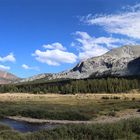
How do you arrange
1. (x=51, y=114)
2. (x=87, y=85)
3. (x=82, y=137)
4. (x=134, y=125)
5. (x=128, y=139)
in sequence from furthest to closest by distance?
(x=87, y=85) → (x=51, y=114) → (x=134, y=125) → (x=82, y=137) → (x=128, y=139)

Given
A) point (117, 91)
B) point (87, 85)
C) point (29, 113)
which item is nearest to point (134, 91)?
point (117, 91)

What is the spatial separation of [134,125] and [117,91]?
158659mm

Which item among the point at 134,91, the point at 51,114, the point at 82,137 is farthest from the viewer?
the point at 134,91

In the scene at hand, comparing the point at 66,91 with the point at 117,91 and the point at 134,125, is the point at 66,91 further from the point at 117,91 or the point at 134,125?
the point at 134,125

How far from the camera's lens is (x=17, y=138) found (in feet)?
81.5

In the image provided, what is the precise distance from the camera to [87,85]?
196 metres

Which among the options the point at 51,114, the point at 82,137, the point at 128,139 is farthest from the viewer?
the point at 51,114

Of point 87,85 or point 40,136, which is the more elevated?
point 87,85

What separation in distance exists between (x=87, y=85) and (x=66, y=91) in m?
10.6

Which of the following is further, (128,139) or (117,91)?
(117,91)

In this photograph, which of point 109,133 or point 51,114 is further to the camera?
point 51,114

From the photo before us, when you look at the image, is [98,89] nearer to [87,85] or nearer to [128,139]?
[87,85]

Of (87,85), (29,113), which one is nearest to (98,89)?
(87,85)

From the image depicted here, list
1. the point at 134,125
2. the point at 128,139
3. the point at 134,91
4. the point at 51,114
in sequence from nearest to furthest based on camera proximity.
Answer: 1. the point at 128,139
2. the point at 134,125
3. the point at 51,114
4. the point at 134,91
